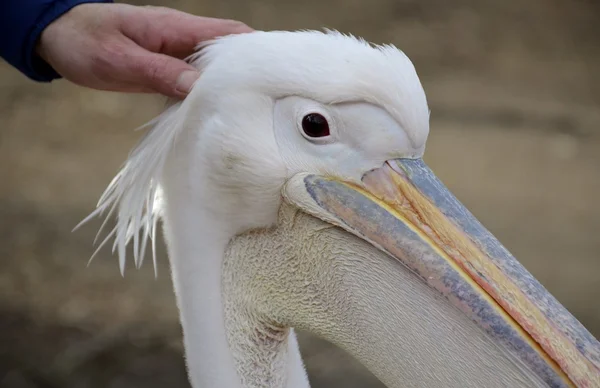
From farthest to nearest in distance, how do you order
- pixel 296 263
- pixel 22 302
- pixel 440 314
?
pixel 22 302 → pixel 296 263 → pixel 440 314

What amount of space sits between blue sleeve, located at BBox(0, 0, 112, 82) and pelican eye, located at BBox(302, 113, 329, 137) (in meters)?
0.76

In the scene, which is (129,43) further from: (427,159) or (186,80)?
(427,159)

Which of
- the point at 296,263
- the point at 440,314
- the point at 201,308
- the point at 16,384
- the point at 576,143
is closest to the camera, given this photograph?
the point at 440,314

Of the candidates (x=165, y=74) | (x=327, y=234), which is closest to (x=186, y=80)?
(x=165, y=74)

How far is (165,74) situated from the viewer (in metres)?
1.85

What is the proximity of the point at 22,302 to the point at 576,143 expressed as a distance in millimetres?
4115

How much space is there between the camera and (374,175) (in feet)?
5.45

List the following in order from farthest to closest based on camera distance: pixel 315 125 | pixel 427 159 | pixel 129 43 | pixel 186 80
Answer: pixel 427 159, pixel 129 43, pixel 186 80, pixel 315 125

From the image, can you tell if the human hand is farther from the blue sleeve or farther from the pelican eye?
the pelican eye

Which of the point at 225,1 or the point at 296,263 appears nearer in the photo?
the point at 296,263

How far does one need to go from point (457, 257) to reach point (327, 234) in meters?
0.29

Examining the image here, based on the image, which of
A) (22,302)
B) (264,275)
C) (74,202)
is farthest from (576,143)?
(264,275)

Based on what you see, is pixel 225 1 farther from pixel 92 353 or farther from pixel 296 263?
pixel 296 263

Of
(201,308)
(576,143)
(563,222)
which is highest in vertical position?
(576,143)
